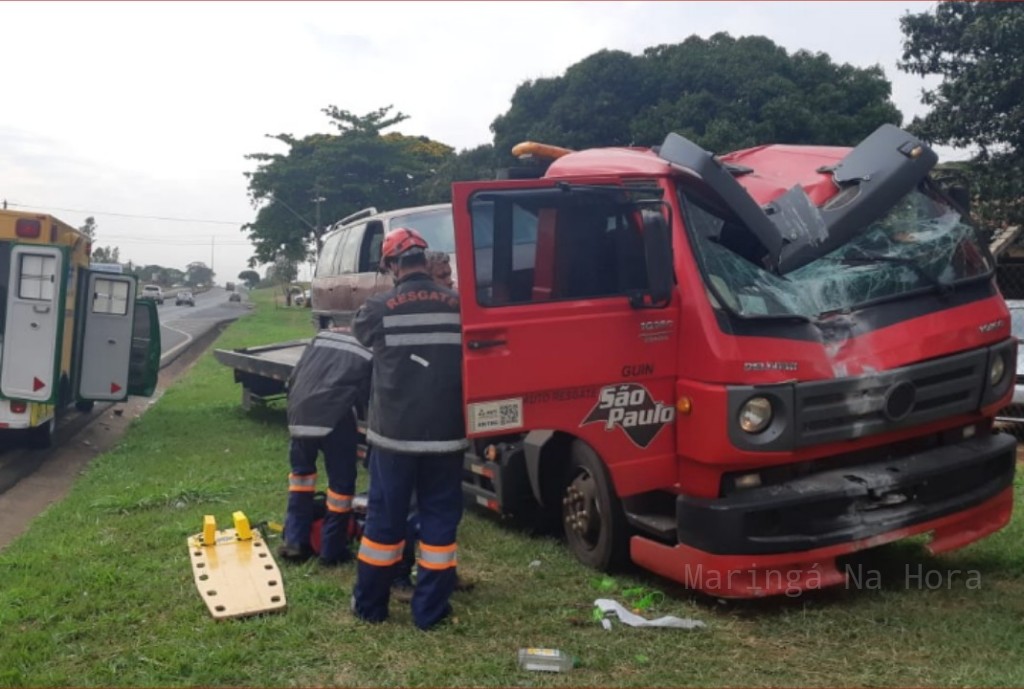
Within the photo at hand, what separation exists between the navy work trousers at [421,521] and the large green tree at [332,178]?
30220 mm

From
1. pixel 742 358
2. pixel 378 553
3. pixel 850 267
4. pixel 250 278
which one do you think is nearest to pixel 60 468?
pixel 378 553

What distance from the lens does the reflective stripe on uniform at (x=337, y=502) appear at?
232 inches

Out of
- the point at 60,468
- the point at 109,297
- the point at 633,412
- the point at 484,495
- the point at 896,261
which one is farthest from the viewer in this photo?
the point at 109,297

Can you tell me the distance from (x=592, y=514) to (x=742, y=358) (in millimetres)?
1418

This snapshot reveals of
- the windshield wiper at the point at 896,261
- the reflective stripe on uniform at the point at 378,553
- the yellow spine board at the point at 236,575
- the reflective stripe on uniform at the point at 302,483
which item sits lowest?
the yellow spine board at the point at 236,575

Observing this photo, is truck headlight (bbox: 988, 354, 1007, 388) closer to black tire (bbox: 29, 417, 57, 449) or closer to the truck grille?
the truck grille

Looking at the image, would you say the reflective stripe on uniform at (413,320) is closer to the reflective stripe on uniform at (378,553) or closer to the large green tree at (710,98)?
the reflective stripe on uniform at (378,553)

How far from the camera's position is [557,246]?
Result: 16.9 feet

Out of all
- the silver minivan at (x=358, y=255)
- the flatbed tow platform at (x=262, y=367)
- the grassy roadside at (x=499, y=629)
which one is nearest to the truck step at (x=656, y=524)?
the grassy roadside at (x=499, y=629)

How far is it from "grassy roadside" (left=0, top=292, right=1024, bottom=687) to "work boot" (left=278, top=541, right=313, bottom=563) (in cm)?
9

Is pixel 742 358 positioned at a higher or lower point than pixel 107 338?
higher

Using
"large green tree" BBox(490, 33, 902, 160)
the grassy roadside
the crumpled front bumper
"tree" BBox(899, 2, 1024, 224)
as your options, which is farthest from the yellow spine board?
"large green tree" BBox(490, 33, 902, 160)

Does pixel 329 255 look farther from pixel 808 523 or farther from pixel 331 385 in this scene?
pixel 808 523

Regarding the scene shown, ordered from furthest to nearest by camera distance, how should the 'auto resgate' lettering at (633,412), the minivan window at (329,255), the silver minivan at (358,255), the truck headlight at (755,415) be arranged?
the minivan window at (329,255)
the silver minivan at (358,255)
the 'auto resgate' lettering at (633,412)
the truck headlight at (755,415)
